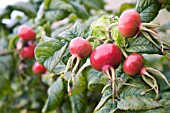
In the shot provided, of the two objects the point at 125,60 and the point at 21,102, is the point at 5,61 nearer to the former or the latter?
the point at 21,102

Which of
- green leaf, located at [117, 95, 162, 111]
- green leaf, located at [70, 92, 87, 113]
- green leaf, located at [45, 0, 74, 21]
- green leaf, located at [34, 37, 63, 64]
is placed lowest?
green leaf, located at [70, 92, 87, 113]

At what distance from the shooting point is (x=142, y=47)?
598 millimetres

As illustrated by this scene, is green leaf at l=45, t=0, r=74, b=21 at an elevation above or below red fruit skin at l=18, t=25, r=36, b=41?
above

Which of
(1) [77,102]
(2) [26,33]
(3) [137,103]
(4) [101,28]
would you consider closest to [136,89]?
(3) [137,103]

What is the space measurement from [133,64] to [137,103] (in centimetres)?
6

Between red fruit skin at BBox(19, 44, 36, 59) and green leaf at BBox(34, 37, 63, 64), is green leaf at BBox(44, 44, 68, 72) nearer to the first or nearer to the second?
green leaf at BBox(34, 37, 63, 64)

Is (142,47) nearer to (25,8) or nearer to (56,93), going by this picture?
(56,93)

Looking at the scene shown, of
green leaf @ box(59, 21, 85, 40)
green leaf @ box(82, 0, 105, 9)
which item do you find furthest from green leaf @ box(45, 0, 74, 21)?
green leaf @ box(59, 21, 85, 40)

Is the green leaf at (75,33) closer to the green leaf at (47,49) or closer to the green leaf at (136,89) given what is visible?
the green leaf at (47,49)

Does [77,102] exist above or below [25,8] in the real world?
below

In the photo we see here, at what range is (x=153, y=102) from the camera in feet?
1.85

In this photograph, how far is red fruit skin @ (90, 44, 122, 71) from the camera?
565mm

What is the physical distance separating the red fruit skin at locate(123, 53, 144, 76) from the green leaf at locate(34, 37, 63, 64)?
0.42 ft

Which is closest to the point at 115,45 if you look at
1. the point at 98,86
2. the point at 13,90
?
the point at 98,86
